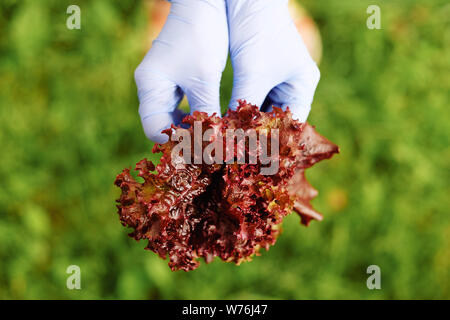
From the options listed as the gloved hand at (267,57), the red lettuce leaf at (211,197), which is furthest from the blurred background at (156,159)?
the red lettuce leaf at (211,197)

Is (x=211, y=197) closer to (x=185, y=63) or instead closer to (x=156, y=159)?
(x=185, y=63)

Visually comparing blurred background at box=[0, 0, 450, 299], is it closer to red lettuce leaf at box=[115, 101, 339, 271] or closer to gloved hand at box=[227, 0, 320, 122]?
gloved hand at box=[227, 0, 320, 122]

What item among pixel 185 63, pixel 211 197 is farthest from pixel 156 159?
pixel 211 197

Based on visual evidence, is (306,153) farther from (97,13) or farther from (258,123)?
(97,13)

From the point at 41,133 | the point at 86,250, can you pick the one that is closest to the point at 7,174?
the point at 41,133

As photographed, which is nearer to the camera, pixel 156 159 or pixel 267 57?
pixel 267 57

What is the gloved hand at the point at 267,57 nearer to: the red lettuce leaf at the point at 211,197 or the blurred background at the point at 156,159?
the red lettuce leaf at the point at 211,197
